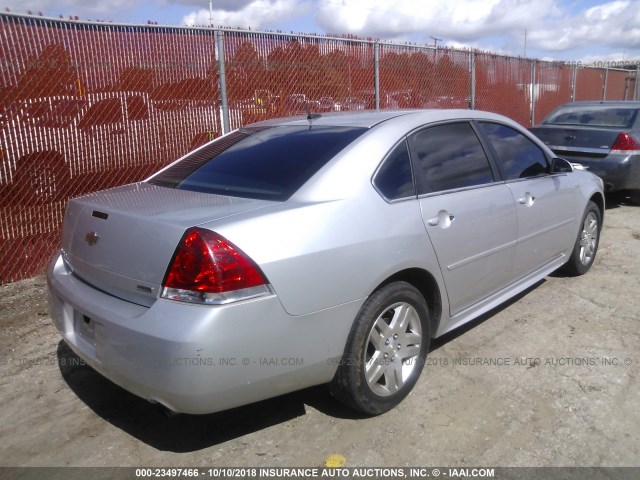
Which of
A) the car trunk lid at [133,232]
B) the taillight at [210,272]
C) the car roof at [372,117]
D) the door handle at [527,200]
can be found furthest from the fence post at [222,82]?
the taillight at [210,272]

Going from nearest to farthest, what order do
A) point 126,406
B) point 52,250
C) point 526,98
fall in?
point 126,406 < point 52,250 < point 526,98

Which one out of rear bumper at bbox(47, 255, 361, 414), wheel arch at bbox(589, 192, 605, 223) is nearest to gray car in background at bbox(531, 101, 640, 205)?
wheel arch at bbox(589, 192, 605, 223)

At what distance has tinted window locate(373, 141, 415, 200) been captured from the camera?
3.05m

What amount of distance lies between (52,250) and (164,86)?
2.10 m

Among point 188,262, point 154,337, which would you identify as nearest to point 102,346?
point 154,337

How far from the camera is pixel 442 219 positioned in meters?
3.30

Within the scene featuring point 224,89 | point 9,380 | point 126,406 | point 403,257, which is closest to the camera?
point 403,257

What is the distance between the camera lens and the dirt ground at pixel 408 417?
277 cm

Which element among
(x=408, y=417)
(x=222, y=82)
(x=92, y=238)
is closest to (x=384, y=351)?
(x=408, y=417)

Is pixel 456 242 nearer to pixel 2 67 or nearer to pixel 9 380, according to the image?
pixel 9 380

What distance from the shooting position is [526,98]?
13219 mm

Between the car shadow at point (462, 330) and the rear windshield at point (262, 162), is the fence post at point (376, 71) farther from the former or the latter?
the rear windshield at point (262, 162)

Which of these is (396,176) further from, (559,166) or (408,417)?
(559,166)

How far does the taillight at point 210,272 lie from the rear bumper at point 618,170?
691 cm
